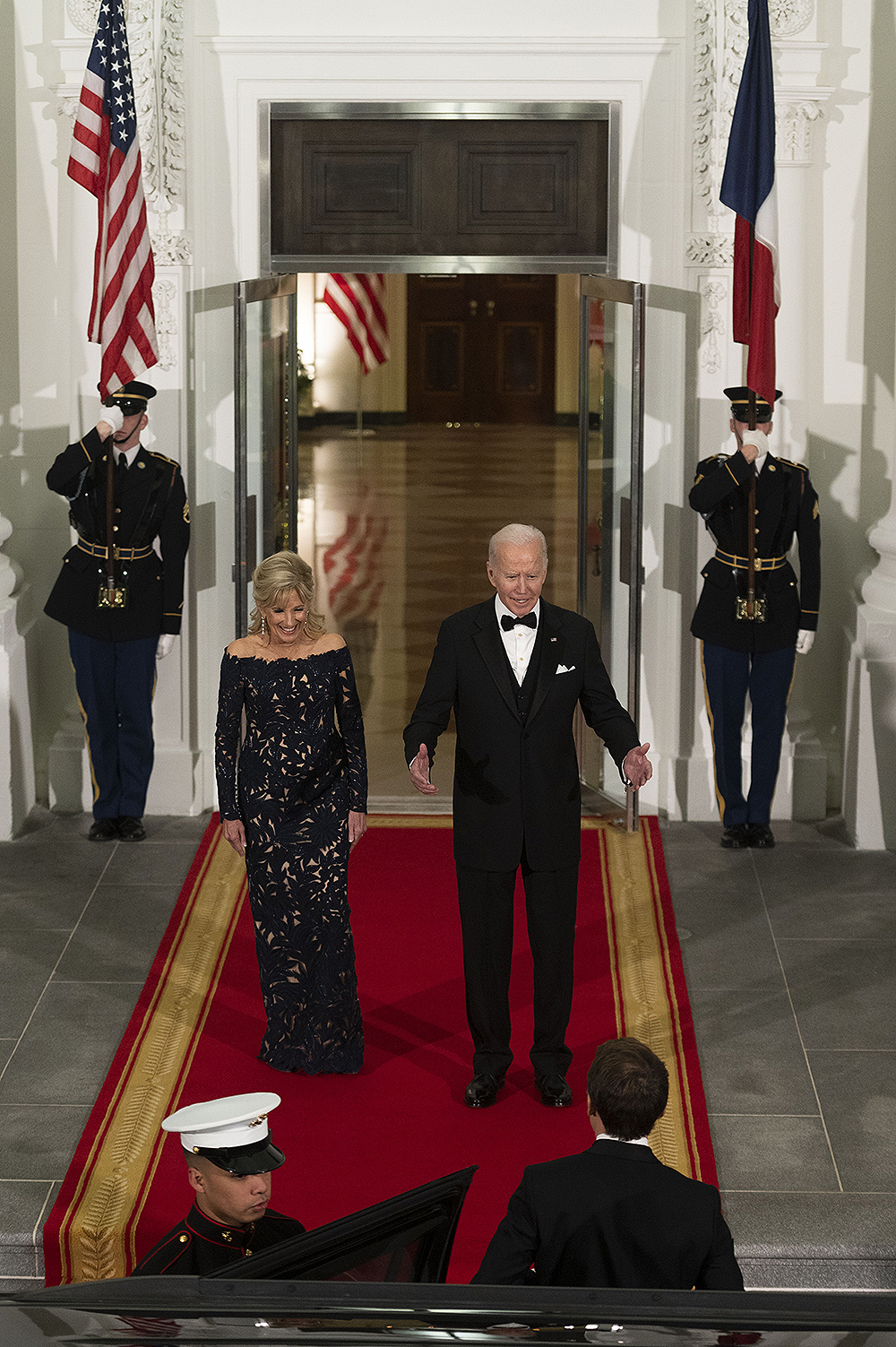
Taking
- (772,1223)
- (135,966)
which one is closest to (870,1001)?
(772,1223)

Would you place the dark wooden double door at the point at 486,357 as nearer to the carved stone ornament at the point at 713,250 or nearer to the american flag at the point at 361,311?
the american flag at the point at 361,311

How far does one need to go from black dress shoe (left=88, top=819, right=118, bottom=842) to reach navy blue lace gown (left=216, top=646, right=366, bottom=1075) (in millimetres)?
2412

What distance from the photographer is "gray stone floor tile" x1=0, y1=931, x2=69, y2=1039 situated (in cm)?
564

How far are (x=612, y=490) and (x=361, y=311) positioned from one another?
15684 mm

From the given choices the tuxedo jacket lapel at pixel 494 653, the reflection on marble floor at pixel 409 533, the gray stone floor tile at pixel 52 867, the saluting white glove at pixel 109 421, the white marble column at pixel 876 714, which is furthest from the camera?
the reflection on marble floor at pixel 409 533

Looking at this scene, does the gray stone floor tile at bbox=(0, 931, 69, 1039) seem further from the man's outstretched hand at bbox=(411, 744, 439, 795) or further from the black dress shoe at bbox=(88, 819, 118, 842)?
the man's outstretched hand at bbox=(411, 744, 439, 795)

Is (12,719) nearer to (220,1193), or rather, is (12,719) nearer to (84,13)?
(84,13)

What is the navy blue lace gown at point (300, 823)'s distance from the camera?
504 centimetres

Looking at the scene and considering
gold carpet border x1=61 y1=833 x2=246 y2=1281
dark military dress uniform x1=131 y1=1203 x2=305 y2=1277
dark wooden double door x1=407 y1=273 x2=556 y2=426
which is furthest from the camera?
dark wooden double door x1=407 y1=273 x2=556 y2=426

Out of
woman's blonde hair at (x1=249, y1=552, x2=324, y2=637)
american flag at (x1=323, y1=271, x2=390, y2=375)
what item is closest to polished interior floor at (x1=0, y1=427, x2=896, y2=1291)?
woman's blonde hair at (x1=249, y1=552, x2=324, y2=637)

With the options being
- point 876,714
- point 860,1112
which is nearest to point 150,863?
point 876,714

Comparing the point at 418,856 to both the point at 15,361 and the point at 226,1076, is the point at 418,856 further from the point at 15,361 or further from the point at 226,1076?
the point at 15,361

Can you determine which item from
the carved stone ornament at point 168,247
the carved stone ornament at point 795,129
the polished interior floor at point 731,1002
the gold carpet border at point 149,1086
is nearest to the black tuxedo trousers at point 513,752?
the polished interior floor at point 731,1002

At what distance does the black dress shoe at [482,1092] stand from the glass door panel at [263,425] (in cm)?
294
